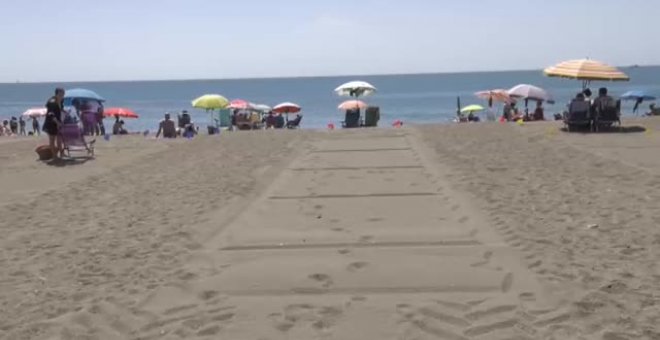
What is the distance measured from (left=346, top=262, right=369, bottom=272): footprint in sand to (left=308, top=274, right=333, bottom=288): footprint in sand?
0.24 meters

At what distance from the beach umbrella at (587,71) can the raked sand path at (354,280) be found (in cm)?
1037

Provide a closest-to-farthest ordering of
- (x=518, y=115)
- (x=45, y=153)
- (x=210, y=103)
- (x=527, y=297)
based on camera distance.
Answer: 1. (x=527, y=297)
2. (x=45, y=153)
3. (x=518, y=115)
4. (x=210, y=103)

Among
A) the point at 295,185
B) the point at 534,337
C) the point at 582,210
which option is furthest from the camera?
the point at 295,185

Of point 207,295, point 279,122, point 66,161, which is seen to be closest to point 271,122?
point 279,122

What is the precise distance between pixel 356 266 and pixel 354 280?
40 centimetres

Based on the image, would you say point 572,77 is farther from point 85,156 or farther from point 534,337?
point 534,337

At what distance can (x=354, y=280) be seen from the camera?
5453 mm

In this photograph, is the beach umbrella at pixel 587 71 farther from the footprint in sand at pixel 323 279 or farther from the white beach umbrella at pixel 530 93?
the footprint in sand at pixel 323 279

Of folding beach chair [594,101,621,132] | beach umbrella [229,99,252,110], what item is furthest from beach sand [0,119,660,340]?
beach umbrella [229,99,252,110]

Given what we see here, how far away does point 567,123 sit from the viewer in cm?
1788

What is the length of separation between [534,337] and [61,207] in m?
6.52

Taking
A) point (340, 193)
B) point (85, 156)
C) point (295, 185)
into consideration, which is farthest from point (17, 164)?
point (340, 193)

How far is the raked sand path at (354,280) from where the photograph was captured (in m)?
4.54

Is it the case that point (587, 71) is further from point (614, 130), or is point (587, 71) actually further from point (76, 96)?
point (76, 96)
